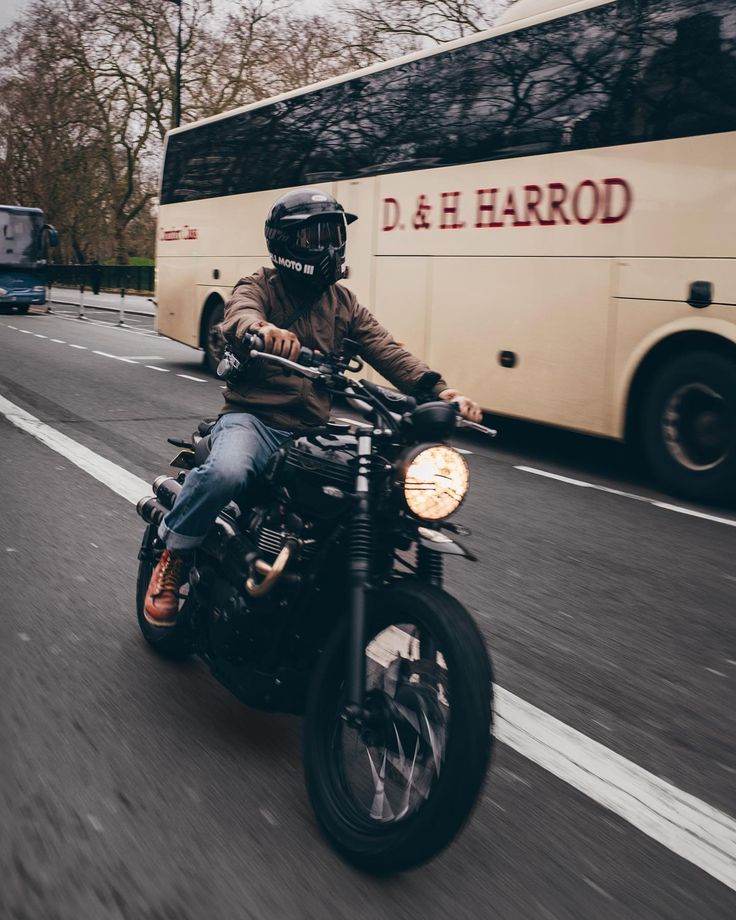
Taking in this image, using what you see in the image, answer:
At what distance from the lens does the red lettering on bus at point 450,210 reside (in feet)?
33.3

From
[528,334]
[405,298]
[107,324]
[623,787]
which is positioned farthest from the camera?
[107,324]

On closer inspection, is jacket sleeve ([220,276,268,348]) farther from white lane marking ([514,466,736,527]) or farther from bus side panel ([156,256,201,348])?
bus side panel ([156,256,201,348])

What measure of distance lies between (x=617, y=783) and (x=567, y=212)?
6472mm

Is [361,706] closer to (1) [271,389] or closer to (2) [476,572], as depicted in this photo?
(1) [271,389]

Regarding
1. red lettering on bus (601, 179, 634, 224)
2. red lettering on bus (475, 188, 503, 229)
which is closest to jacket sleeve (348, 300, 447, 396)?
red lettering on bus (601, 179, 634, 224)

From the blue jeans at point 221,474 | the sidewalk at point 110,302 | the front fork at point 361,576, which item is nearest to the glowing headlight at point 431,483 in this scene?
the front fork at point 361,576

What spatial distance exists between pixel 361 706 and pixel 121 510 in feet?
13.7

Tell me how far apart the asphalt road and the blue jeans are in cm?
60

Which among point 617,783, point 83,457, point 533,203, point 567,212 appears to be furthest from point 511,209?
point 617,783

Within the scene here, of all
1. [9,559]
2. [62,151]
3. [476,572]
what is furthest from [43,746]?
[62,151]

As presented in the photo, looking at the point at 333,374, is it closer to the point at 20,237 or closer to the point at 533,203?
the point at 533,203

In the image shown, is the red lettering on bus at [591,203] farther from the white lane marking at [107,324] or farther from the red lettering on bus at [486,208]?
the white lane marking at [107,324]

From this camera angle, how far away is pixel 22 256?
101ft

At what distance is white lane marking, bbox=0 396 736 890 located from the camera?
279 cm
